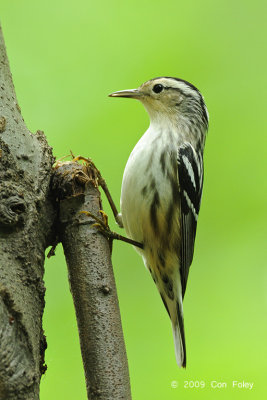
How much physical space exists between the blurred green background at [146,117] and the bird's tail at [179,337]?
0.14 metres

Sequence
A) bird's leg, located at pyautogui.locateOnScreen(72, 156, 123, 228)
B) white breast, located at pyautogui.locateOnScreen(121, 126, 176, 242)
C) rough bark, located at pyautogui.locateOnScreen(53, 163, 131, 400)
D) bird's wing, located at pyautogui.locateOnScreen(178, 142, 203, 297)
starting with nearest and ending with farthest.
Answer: rough bark, located at pyautogui.locateOnScreen(53, 163, 131, 400) < bird's leg, located at pyautogui.locateOnScreen(72, 156, 123, 228) < white breast, located at pyautogui.locateOnScreen(121, 126, 176, 242) < bird's wing, located at pyautogui.locateOnScreen(178, 142, 203, 297)

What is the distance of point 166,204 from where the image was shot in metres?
3.76

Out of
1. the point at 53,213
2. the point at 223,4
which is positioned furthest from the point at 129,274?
the point at 223,4

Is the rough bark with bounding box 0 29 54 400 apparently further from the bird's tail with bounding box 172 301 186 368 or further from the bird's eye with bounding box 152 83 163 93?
the bird's eye with bounding box 152 83 163 93

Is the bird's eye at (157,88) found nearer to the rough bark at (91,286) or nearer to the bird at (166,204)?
the bird at (166,204)

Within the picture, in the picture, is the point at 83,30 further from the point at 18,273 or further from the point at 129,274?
the point at 18,273

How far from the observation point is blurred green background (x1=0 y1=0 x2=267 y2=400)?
13.4ft

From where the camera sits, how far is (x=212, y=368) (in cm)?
371

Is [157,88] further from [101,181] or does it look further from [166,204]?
[101,181]

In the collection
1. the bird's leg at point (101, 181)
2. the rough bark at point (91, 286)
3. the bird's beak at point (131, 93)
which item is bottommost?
the rough bark at point (91, 286)

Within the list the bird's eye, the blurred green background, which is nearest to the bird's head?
the bird's eye

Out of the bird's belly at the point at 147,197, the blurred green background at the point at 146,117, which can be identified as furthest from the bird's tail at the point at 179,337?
the bird's belly at the point at 147,197

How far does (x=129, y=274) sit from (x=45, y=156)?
1752 millimetres

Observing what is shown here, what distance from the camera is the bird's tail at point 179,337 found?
3.71 metres
